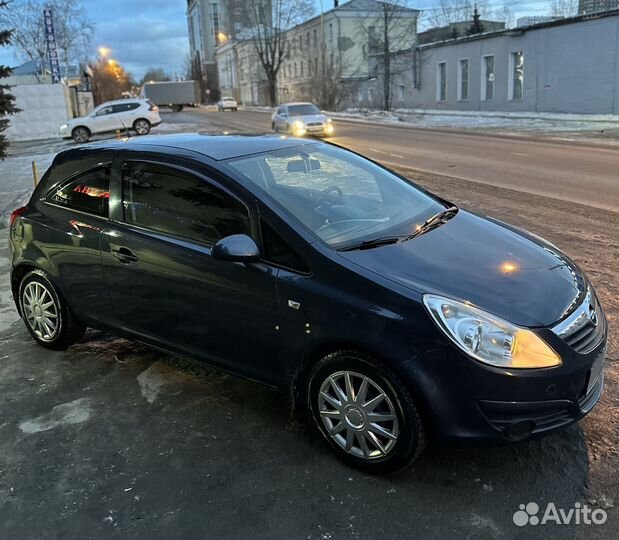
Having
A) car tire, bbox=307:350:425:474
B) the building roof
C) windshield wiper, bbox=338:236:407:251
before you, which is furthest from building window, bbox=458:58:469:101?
car tire, bbox=307:350:425:474

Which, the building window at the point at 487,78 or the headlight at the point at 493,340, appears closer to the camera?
the headlight at the point at 493,340

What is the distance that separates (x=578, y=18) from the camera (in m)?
30.6

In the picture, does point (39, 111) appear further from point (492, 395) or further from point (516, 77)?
point (492, 395)

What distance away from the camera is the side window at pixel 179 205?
137 inches

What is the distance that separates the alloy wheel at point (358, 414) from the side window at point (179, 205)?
1000mm

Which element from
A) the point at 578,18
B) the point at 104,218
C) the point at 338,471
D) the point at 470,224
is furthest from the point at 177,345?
the point at 578,18

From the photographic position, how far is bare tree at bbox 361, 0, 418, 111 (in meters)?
48.2

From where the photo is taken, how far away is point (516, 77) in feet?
119

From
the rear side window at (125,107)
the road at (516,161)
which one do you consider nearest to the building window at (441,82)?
the road at (516,161)

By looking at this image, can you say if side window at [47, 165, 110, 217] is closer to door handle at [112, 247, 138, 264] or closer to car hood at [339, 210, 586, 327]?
door handle at [112, 247, 138, 264]

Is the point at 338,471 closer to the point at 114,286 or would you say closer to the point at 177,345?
the point at 177,345

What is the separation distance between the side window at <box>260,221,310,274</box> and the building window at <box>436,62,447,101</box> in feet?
141

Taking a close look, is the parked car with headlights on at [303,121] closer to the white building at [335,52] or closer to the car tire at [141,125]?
the car tire at [141,125]

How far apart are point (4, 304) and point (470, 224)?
447 cm
